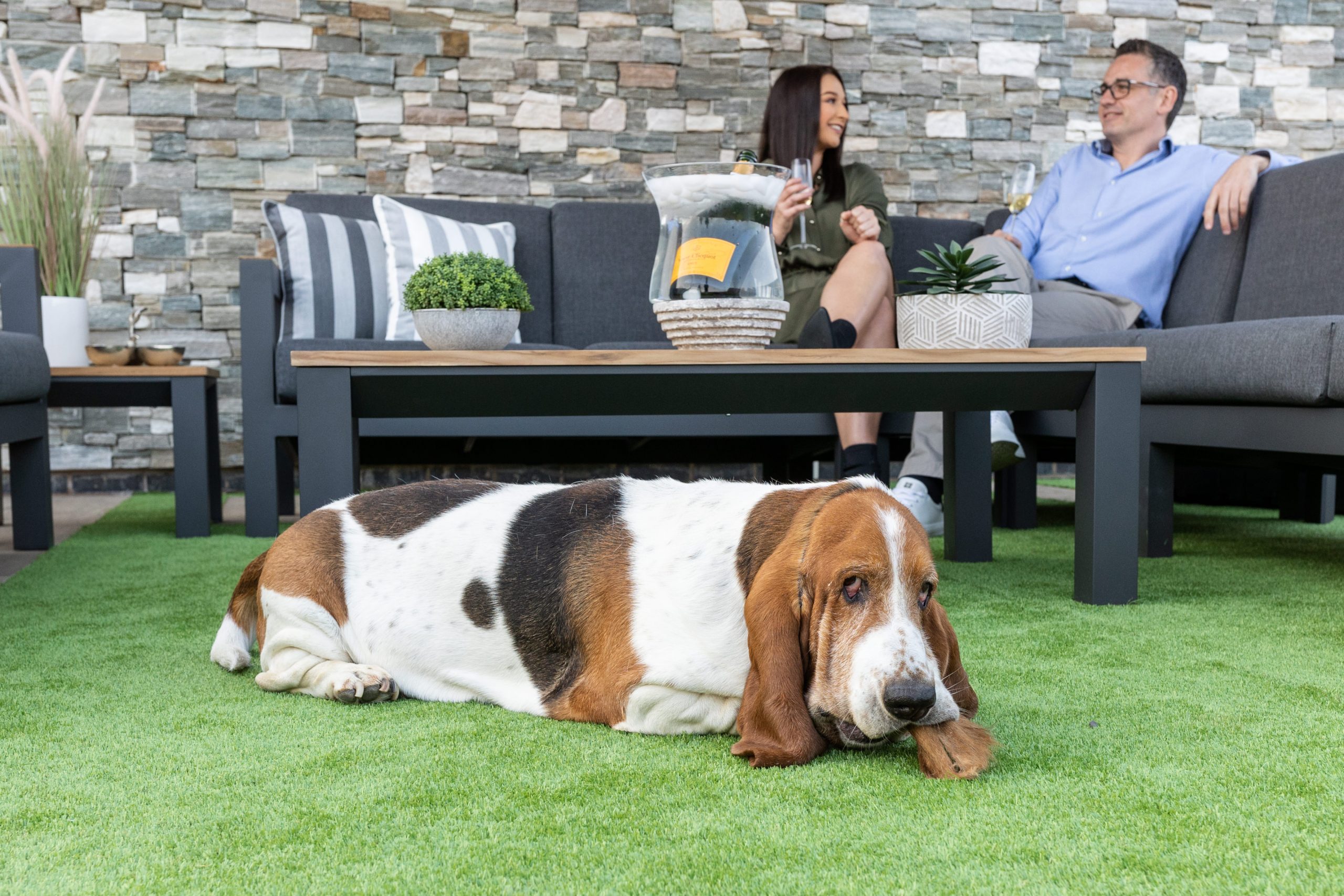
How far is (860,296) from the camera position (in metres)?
2.87

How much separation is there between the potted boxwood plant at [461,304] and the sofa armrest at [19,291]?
165cm

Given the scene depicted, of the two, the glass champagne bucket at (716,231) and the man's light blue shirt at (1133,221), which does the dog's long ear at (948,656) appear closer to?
the glass champagne bucket at (716,231)

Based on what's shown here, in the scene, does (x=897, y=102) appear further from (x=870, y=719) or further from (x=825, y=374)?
(x=870, y=719)

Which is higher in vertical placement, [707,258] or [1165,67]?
[1165,67]

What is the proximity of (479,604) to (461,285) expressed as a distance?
2.39ft

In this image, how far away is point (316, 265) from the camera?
11.7 feet

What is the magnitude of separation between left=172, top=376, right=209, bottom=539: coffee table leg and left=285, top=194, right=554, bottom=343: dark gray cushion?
943mm

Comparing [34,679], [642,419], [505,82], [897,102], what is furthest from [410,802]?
[897,102]

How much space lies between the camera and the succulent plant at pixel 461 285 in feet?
6.16

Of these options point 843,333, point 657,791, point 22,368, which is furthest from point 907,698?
point 22,368

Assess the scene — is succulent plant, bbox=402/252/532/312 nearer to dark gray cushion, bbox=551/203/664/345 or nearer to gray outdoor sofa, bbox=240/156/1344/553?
gray outdoor sofa, bbox=240/156/1344/553

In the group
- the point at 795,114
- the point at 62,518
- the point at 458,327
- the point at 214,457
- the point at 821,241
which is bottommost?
the point at 62,518

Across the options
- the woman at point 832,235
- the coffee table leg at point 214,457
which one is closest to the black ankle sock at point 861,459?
the woman at point 832,235

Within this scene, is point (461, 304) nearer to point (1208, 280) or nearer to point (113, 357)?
point (113, 357)
